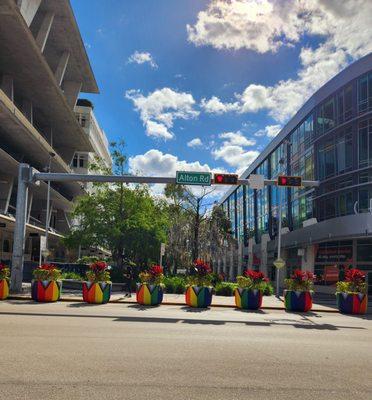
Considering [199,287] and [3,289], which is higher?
[199,287]

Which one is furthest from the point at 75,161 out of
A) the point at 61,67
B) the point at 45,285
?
the point at 45,285

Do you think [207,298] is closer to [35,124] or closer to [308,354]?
[308,354]

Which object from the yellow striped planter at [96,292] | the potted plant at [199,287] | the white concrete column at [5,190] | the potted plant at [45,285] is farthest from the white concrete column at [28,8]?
the potted plant at [199,287]

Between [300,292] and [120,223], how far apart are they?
730 inches

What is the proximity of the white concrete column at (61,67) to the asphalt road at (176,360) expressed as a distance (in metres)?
40.1

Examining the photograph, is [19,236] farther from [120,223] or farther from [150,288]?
[120,223]

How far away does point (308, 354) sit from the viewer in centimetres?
904

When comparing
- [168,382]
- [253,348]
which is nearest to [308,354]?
[253,348]

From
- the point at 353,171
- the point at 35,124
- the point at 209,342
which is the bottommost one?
the point at 209,342

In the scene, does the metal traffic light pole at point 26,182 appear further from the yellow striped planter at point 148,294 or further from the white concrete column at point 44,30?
the white concrete column at point 44,30

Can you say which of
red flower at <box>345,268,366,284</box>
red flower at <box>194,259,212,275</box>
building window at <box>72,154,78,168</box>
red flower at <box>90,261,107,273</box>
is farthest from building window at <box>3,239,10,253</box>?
red flower at <box>345,268,366,284</box>

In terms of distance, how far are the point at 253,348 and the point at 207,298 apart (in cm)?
1049

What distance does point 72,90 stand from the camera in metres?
59.5

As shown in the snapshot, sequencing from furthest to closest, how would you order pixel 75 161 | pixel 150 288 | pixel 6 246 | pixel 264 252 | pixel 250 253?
pixel 75 161
pixel 250 253
pixel 264 252
pixel 6 246
pixel 150 288
